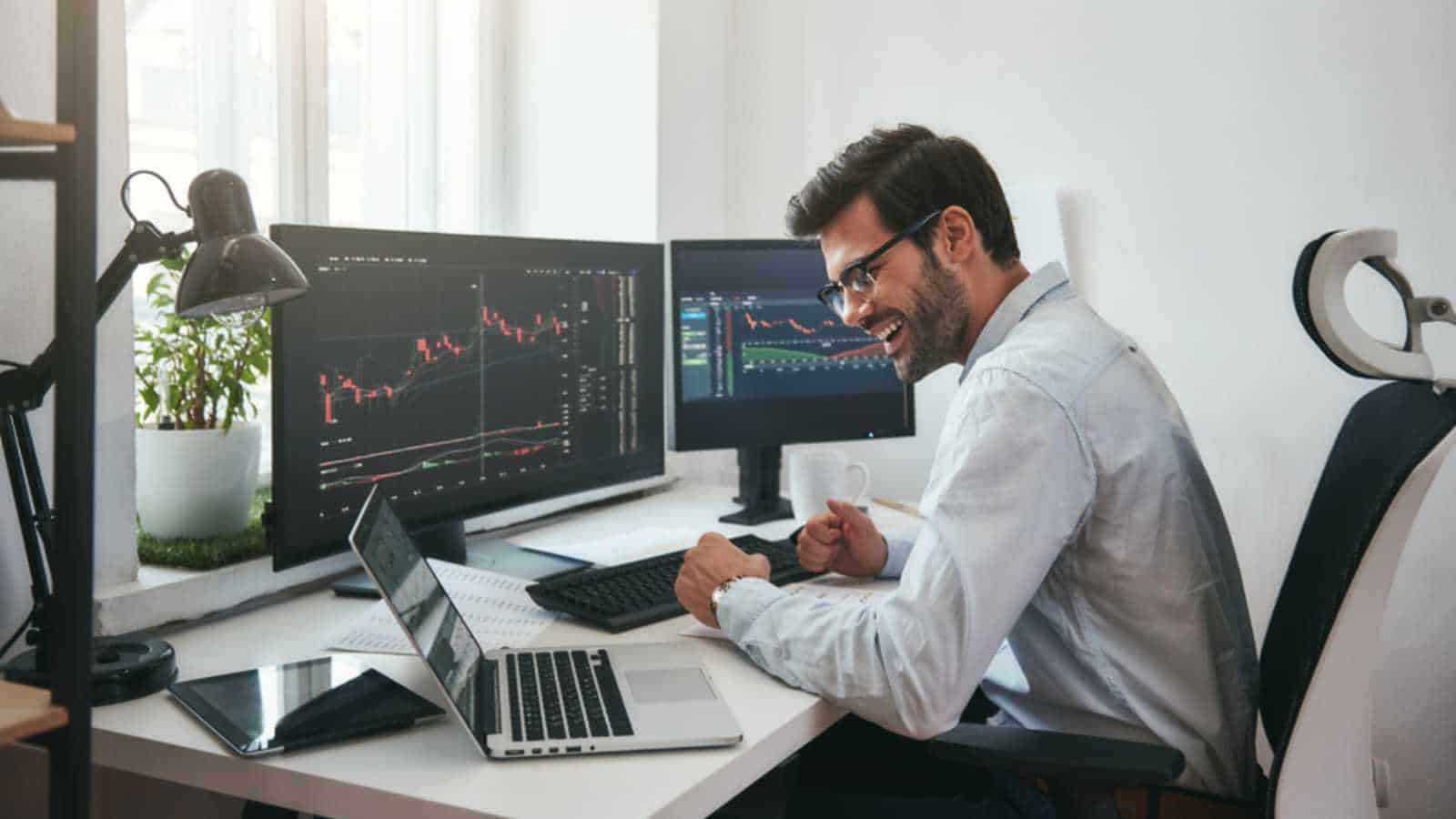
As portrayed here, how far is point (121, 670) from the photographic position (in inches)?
47.1

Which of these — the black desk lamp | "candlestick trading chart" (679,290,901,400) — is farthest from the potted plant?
"candlestick trading chart" (679,290,901,400)

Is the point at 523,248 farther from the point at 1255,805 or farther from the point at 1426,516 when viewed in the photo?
the point at 1426,516

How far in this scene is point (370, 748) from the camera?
1.11 metres

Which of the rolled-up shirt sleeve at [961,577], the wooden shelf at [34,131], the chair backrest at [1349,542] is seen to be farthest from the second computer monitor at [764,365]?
the wooden shelf at [34,131]

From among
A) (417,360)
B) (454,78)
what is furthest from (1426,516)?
(454,78)

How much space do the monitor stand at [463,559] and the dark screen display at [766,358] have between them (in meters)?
0.37

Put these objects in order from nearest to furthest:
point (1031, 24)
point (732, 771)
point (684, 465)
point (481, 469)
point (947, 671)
A: point (732, 771) < point (947, 671) < point (481, 469) < point (1031, 24) < point (684, 465)

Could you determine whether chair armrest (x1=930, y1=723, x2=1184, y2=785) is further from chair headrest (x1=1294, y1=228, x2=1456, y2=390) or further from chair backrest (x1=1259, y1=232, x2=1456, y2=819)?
chair headrest (x1=1294, y1=228, x2=1456, y2=390)

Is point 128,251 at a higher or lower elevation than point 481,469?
higher

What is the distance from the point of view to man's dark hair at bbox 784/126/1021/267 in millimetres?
1503

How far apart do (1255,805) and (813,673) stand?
494 mm

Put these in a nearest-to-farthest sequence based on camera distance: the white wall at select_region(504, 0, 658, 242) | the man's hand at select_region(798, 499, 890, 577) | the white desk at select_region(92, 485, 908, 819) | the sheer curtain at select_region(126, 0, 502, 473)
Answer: the white desk at select_region(92, 485, 908, 819)
the man's hand at select_region(798, 499, 890, 577)
the sheer curtain at select_region(126, 0, 502, 473)
the white wall at select_region(504, 0, 658, 242)

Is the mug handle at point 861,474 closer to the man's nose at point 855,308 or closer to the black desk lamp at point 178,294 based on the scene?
the man's nose at point 855,308

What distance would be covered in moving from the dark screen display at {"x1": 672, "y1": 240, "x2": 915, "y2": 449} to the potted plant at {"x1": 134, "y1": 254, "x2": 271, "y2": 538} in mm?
726
